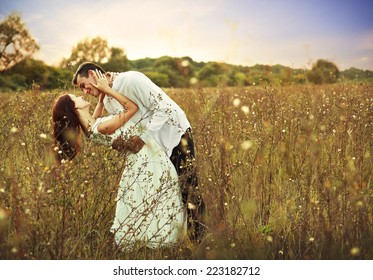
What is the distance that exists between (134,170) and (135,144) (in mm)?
183

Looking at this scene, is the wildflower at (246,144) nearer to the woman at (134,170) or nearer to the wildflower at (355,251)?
the woman at (134,170)

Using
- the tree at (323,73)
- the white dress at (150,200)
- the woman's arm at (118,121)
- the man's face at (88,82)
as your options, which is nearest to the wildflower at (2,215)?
the white dress at (150,200)

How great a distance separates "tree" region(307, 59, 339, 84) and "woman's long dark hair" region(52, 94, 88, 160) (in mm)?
2491

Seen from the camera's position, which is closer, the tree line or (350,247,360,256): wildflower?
(350,247,360,256): wildflower

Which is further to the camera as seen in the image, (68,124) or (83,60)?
(83,60)

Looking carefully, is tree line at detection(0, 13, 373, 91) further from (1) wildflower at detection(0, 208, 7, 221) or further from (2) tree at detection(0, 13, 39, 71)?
(1) wildflower at detection(0, 208, 7, 221)

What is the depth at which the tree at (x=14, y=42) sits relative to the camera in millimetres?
3885

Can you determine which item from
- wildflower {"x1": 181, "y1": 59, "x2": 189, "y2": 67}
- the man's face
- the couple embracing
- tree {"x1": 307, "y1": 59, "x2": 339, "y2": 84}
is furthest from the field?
tree {"x1": 307, "y1": 59, "x2": 339, "y2": 84}

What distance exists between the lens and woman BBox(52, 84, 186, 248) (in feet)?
10.5

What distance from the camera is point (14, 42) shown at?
13.3 ft

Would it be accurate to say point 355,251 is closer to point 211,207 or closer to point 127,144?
point 211,207

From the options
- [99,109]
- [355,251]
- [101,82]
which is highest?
[101,82]

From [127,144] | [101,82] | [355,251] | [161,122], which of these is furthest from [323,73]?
[127,144]
